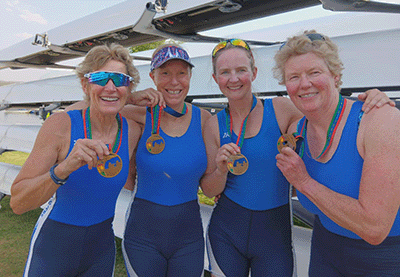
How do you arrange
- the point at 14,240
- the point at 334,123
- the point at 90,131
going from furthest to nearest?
the point at 14,240 → the point at 90,131 → the point at 334,123

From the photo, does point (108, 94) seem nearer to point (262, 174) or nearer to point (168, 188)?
point (168, 188)

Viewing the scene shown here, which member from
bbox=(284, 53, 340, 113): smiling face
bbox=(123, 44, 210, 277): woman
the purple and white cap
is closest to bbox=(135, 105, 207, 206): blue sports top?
bbox=(123, 44, 210, 277): woman

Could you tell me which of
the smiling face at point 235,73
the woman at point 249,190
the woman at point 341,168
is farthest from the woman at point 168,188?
the woman at point 341,168

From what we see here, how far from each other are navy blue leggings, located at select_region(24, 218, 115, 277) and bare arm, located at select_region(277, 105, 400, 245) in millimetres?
1368

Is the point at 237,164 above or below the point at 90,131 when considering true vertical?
below

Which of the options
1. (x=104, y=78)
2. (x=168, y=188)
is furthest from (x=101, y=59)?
(x=168, y=188)

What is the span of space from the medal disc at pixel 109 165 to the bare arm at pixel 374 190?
3.53 feet

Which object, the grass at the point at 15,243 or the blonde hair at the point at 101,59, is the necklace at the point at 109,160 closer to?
the blonde hair at the point at 101,59

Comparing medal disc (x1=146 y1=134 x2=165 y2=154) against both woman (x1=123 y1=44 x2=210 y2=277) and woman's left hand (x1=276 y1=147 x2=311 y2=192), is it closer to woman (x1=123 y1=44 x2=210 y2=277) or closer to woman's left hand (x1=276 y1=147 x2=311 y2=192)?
woman (x1=123 y1=44 x2=210 y2=277)

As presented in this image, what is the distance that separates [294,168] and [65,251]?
1.42 metres

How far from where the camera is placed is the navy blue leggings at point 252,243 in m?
1.82

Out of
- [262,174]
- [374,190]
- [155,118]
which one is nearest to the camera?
[374,190]

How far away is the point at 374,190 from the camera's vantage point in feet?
4.02

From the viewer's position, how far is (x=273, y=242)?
1.84 m
